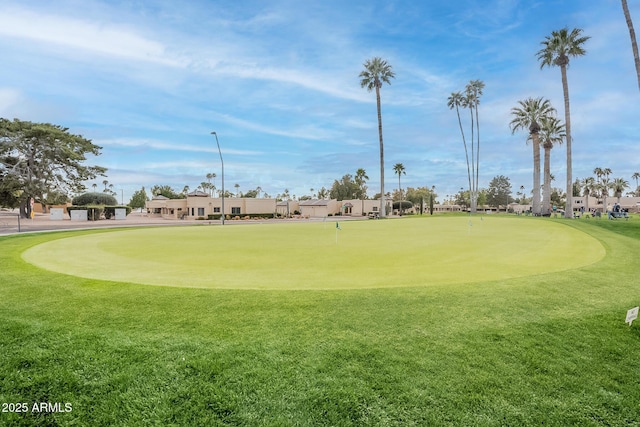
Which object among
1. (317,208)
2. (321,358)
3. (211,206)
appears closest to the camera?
(321,358)

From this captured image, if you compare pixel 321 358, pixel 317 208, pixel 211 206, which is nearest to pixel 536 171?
pixel 317 208

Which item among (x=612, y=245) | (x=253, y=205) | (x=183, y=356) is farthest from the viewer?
(x=253, y=205)

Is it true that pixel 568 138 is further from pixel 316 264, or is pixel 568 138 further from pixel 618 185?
pixel 618 185

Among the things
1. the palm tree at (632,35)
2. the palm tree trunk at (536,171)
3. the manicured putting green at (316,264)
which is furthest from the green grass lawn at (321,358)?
the palm tree trunk at (536,171)

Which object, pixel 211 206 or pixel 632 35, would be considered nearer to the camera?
pixel 632 35

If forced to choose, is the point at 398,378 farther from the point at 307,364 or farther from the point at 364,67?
the point at 364,67

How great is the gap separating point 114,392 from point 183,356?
0.72 meters

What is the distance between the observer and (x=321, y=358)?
154 inches

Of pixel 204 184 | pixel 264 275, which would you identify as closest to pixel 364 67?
pixel 264 275

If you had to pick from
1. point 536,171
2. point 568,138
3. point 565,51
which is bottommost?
point 536,171

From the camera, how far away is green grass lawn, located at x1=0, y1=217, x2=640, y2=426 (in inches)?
130

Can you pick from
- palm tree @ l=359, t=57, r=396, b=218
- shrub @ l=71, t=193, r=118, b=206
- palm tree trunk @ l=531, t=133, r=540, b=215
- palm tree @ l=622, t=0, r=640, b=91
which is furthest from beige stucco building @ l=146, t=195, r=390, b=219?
palm tree @ l=622, t=0, r=640, b=91

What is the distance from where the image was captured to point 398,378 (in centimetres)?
360

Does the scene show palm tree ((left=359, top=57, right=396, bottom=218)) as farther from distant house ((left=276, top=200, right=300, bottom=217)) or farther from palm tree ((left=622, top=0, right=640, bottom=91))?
palm tree ((left=622, top=0, right=640, bottom=91))
